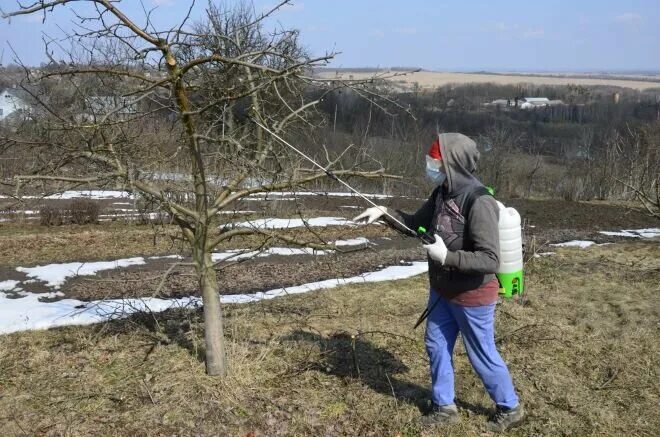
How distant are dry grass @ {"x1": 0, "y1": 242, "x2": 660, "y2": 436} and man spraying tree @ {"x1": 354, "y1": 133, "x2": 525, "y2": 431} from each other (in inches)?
16.4

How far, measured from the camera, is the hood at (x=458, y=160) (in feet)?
10.9

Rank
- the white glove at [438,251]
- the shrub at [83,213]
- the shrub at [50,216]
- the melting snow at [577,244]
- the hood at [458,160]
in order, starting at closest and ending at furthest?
the white glove at [438,251], the hood at [458,160], the melting snow at [577,244], the shrub at [50,216], the shrub at [83,213]

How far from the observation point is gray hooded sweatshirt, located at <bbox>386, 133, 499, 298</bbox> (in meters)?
3.20

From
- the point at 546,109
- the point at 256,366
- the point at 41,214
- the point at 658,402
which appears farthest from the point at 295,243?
the point at 546,109

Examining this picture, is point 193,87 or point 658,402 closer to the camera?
point 193,87

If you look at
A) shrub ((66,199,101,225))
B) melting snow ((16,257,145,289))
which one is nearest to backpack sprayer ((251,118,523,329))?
melting snow ((16,257,145,289))

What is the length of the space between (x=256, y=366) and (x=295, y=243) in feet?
3.51

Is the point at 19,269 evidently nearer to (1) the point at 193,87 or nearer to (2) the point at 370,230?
(1) the point at 193,87

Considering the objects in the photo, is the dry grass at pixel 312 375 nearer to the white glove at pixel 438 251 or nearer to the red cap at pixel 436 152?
the white glove at pixel 438 251

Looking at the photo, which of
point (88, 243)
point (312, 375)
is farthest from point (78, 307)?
point (88, 243)

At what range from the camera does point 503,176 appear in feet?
87.0

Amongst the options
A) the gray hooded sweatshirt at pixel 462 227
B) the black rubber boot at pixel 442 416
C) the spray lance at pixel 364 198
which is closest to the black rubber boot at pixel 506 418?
the black rubber boot at pixel 442 416

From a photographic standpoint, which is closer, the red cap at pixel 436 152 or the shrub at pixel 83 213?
the red cap at pixel 436 152

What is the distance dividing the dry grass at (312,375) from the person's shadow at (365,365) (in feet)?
0.05
